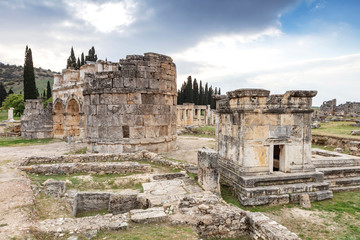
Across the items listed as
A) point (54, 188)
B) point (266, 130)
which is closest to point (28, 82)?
point (54, 188)

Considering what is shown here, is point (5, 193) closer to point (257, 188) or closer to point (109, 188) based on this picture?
point (109, 188)

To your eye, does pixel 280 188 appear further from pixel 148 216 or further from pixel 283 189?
pixel 148 216


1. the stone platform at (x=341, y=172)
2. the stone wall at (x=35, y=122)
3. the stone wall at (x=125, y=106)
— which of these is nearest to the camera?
the stone platform at (x=341, y=172)

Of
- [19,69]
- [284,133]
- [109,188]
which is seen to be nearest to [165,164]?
[109,188]

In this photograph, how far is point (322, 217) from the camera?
20.3 ft

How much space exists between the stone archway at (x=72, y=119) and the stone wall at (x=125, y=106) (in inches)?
293

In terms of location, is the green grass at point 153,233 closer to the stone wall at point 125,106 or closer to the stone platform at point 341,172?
the stone platform at point 341,172

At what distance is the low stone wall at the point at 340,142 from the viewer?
43.3 feet

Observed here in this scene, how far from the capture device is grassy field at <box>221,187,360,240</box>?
5406mm

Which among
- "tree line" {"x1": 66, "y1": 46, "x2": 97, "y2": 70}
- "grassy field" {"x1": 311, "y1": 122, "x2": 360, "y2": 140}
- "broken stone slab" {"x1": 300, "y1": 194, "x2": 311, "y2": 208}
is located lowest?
"broken stone slab" {"x1": 300, "y1": 194, "x2": 311, "y2": 208}

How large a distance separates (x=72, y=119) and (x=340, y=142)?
20.6m

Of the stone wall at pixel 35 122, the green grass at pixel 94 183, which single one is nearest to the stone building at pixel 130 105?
the green grass at pixel 94 183

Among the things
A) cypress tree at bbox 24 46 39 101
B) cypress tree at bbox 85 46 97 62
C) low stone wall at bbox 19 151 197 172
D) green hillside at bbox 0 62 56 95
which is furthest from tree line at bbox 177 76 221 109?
green hillside at bbox 0 62 56 95

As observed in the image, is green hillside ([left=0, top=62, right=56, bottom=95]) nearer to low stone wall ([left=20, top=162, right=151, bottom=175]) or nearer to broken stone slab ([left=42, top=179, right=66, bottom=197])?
low stone wall ([left=20, top=162, right=151, bottom=175])
